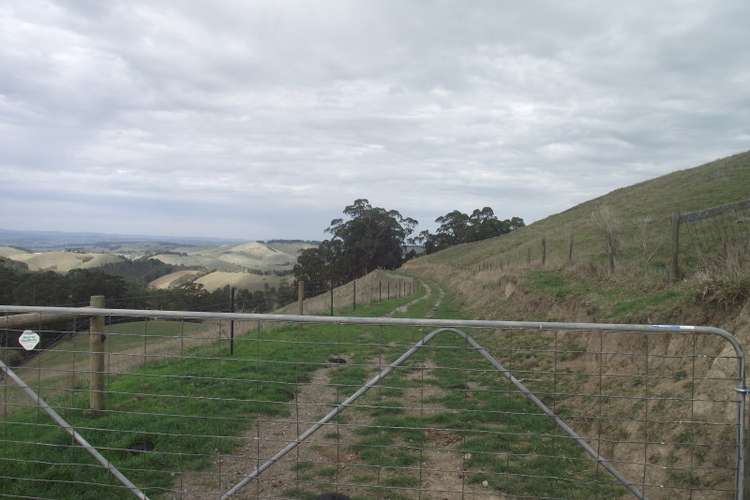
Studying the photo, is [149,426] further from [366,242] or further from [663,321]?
[366,242]

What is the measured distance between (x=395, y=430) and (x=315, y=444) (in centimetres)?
98

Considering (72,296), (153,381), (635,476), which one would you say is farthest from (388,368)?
(72,296)

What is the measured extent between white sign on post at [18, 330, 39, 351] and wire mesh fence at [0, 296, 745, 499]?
241 mm

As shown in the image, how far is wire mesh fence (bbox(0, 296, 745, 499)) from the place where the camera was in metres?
4.25

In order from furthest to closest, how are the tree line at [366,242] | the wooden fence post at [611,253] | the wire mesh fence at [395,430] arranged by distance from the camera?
1. the tree line at [366,242]
2. the wooden fence post at [611,253]
3. the wire mesh fence at [395,430]

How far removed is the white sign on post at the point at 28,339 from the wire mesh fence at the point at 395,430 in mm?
241

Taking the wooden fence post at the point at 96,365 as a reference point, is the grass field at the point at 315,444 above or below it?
below

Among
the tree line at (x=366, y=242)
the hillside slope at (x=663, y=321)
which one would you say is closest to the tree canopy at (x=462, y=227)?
the tree line at (x=366, y=242)

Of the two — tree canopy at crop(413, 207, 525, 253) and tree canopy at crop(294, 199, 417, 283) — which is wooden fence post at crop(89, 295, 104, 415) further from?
tree canopy at crop(413, 207, 525, 253)

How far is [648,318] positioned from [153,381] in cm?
701

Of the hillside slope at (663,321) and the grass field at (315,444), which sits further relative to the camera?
the hillside slope at (663,321)

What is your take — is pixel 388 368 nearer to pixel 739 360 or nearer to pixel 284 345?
pixel 739 360

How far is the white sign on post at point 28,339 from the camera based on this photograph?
14.7 feet

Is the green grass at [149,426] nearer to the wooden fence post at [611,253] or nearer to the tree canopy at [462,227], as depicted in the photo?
the wooden fence post at [611,253]
